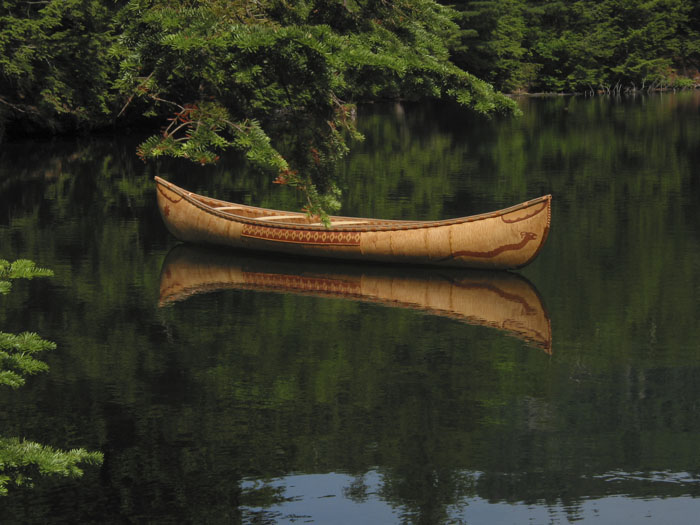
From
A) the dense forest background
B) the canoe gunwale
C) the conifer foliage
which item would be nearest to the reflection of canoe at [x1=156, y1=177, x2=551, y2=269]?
the canoe gunwale

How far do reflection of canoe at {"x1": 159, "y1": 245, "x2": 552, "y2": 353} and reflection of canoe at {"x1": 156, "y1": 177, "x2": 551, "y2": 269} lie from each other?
23cm

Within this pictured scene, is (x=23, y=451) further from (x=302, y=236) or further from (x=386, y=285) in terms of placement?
(x=302, y=236)

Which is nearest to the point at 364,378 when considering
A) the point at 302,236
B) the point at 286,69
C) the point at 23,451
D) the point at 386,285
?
the point at 286,69

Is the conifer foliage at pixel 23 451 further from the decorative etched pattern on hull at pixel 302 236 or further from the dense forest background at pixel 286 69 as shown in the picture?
the decorative etched pattern on hull at pixel 302 236

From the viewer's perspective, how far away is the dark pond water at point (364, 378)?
8.38m

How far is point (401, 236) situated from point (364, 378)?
568 cm

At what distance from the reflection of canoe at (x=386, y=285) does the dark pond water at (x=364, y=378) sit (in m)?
0.06

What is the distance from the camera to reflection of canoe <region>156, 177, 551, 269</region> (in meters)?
16.1

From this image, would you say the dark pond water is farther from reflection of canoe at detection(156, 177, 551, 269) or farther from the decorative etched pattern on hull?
the decorative etched pattern on hull

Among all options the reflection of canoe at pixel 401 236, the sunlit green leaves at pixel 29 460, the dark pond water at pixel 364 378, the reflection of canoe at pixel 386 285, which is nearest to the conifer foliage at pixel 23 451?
the sunlit green leaves at pixel 29 460

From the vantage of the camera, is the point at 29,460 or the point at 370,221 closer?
the point at 29,460

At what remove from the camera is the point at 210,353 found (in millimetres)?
12375

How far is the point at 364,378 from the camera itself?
11211 millimetres

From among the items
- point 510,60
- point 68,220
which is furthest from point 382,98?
point 68,220
